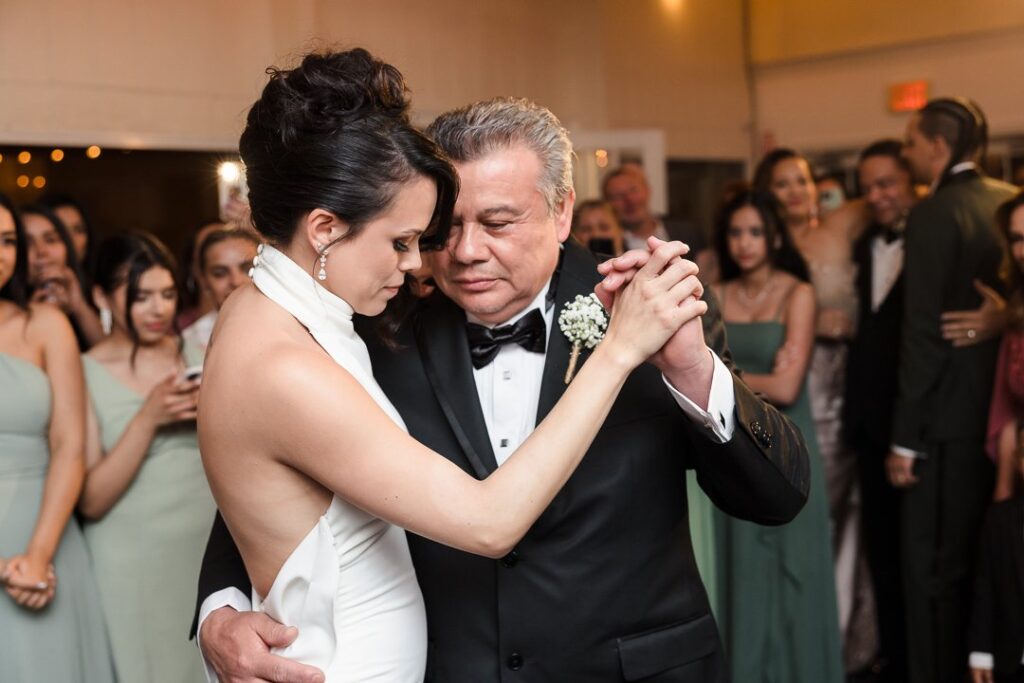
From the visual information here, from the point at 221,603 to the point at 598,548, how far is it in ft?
2.21

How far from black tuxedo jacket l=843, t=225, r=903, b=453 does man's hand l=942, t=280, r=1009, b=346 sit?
0.42m

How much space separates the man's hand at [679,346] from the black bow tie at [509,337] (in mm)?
328

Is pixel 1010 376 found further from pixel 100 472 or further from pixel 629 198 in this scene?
pixel 100 472

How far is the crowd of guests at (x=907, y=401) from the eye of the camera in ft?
13.0

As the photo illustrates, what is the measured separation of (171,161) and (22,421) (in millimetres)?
3293

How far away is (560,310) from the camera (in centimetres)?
208

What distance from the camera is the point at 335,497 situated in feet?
5.75

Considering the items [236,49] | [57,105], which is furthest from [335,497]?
[236,49]

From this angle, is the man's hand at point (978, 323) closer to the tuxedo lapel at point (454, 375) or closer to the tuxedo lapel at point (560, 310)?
the tuxedo lapel at point (560, 310)

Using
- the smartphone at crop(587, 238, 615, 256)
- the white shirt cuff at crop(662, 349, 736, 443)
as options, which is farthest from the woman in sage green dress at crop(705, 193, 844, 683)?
the white shirt cuff at crop(662, 349, 736, 443)

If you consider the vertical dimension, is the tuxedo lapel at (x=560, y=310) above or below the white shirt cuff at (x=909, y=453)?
above

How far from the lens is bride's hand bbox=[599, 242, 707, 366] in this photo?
5.60ft

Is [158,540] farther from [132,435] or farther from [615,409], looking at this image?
[615,409]

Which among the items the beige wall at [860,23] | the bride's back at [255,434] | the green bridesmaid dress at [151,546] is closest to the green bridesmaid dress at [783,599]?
the green bridesmaid dress at [151,546]
